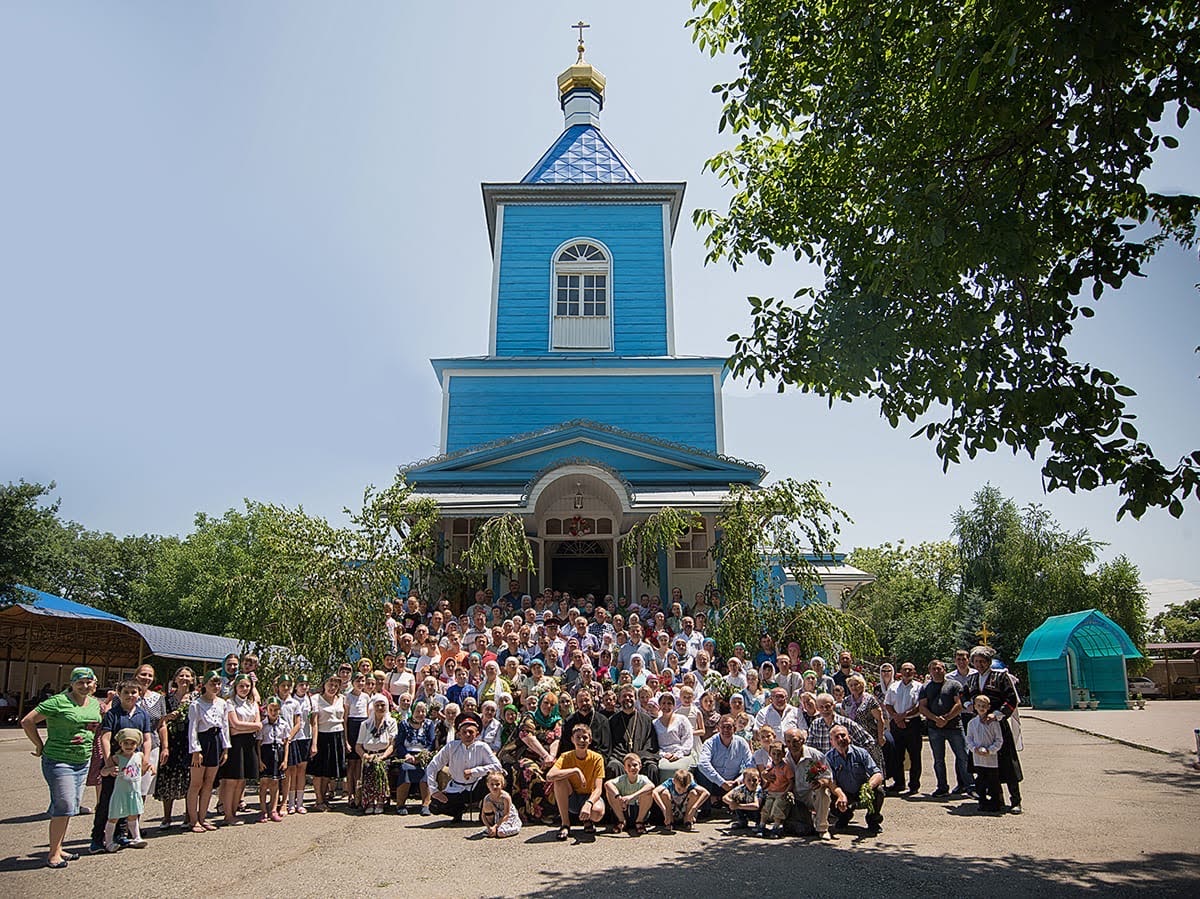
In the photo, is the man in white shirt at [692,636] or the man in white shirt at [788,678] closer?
the man in white shirt at [788,678]

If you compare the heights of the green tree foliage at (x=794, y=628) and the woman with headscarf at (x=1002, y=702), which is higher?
the green tree foliage at (x=794, y=628)

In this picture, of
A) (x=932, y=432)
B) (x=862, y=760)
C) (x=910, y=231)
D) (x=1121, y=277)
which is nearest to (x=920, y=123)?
(x=910, y=231)

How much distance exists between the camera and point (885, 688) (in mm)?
11734

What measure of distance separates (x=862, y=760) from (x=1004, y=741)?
5.87 feet

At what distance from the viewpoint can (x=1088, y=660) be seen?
25.3m

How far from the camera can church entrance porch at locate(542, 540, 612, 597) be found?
18.8 m

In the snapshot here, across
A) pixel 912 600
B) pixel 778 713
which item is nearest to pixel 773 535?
pixel 778 713

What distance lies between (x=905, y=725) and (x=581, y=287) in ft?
48.5

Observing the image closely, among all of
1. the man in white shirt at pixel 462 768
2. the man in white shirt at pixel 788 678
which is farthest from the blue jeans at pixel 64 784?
the man in white shirt at pixel 788 678

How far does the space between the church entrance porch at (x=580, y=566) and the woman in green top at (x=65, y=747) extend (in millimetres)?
11037

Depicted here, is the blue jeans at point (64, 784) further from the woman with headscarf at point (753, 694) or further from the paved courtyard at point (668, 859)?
the woman with headscarf at point (753, 694)

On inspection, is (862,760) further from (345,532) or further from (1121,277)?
(345,532)

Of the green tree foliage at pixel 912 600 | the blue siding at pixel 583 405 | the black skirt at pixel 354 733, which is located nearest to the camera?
the black skirt at pixel 354 733

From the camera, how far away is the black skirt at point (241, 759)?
9305 millimetres
